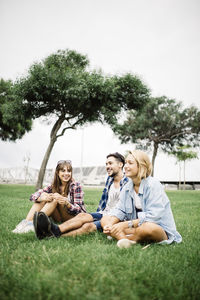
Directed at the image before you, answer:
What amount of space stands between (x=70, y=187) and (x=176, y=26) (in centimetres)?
1634

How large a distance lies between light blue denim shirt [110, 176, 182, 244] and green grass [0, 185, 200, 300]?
0.31 meters

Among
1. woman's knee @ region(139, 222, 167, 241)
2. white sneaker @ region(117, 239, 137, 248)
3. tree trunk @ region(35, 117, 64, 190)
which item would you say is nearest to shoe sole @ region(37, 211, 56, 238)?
white sneaker @ region(117, 239, 137, 248)

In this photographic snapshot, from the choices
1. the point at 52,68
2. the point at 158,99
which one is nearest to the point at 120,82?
the point at 52,68

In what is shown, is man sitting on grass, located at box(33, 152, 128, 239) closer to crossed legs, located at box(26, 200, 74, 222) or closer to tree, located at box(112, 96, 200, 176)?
crossed legs, located at box(26, 200, 74, 222)

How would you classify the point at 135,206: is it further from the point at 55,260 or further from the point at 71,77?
the point at 71,77

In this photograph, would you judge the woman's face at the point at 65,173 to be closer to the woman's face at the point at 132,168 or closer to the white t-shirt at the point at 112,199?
the white t-shirt at the point at 112,199

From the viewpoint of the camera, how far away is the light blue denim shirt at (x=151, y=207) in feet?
10.3

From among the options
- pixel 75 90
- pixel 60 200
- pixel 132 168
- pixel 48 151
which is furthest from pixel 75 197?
pixel 48 151

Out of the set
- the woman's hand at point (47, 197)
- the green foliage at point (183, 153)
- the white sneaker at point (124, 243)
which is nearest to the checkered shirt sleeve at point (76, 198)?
the woman's hand at point (47, 197)

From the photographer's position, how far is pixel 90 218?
4.07 meters

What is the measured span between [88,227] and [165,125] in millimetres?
24628

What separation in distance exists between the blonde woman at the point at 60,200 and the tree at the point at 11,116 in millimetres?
12357

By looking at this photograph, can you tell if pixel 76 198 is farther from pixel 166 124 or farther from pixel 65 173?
pixel 166 124

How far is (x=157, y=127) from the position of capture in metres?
27.1
